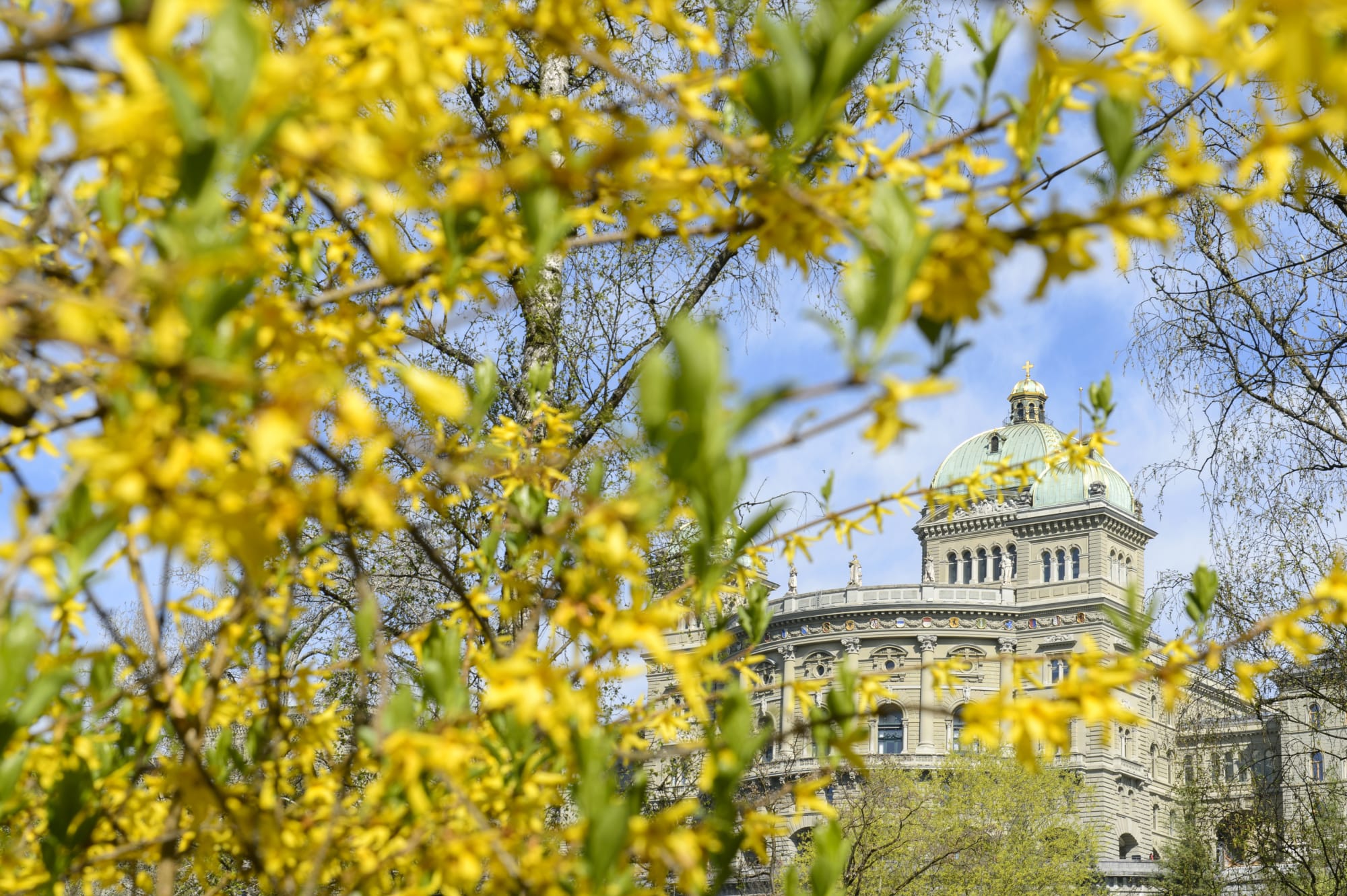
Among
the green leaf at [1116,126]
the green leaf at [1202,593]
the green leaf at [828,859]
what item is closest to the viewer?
the green leaf at [1116,126]

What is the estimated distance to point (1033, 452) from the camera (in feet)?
179

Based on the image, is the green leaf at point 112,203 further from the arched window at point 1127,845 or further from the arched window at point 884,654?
the arched window at point 1127,845

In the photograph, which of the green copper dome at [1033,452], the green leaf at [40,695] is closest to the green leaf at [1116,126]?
the green leaf at [40,695]

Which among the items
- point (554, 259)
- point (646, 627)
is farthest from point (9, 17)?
point (554, 259)

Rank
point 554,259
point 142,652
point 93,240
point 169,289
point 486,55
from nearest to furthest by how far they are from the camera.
→ point 169,289 < point 93,240 < point 486,55 < point 142,652 < point 554,259

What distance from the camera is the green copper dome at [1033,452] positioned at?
51.7 meters

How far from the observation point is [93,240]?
1254mm

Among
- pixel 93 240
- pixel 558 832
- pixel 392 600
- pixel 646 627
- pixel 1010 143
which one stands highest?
pixel 392 600

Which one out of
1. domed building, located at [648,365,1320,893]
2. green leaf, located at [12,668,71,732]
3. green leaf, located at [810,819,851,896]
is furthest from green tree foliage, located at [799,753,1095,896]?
green leaf, located at [12,668,71,732]

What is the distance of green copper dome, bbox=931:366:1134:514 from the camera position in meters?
51.7

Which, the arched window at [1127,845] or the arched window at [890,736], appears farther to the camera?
the arched window at [1127,845]

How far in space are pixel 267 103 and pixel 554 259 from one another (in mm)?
4881

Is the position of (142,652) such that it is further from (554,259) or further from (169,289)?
(554,259)

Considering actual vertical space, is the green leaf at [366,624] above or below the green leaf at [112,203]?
below
